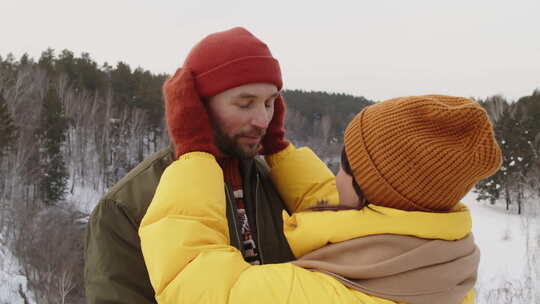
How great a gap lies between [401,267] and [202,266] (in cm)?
64

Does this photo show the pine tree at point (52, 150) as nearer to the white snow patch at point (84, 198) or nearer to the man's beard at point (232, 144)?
the white snow patch at point (84, 198)

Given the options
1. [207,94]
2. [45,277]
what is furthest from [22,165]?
[207,94]

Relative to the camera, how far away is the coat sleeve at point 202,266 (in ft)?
3.69

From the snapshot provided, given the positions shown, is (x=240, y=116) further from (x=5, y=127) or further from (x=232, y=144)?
(x=5, y=127)

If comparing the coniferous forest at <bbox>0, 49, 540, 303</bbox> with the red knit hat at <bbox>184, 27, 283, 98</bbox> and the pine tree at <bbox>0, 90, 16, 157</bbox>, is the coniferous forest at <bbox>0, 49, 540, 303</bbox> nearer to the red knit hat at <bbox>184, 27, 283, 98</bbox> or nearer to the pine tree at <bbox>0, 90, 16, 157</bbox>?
the pine tree at <bbox>0, 90, 16, 157</bbox>

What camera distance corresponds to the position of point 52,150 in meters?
26.9

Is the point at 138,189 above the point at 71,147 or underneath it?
above

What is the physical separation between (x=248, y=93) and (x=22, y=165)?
1027 inches

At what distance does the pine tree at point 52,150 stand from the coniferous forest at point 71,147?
7 centimetres

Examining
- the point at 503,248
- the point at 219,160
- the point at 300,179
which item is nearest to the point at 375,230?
the point at 300,179

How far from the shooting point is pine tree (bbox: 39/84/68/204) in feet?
83.8

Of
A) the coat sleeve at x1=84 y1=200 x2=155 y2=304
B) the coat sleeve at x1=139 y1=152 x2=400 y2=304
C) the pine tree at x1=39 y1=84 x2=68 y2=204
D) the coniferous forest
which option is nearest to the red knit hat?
the coat sleeve at x1=139 y1=152 x2=400 y2=304

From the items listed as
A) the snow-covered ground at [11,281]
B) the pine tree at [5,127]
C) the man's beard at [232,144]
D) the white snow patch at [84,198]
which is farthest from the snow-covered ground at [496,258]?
the man's beard at [232,144]

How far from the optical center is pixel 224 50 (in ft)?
6.10
